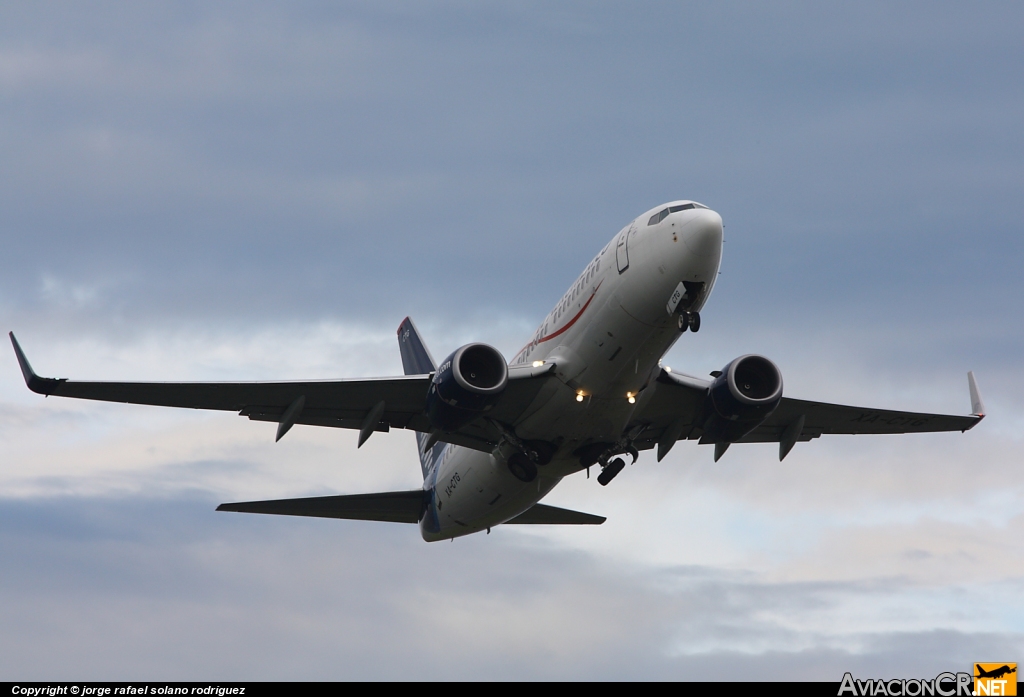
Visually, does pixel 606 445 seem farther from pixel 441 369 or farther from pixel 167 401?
pixel 167 401

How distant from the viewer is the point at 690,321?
2547 centimetres

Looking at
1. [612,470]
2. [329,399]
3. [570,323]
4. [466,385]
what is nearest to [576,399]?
[570,323]

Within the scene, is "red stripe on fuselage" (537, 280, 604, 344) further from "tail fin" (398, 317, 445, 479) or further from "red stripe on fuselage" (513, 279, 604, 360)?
"tail fin" (398, 317, 445, 479)

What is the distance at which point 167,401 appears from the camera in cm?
2800

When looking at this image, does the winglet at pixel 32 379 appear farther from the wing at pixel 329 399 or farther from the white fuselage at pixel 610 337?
the white fuselage at pixel 610 337

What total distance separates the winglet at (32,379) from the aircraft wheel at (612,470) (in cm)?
1429

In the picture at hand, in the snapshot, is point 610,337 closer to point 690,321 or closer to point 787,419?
point 690,321

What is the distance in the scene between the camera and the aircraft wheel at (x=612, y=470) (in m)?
30.2

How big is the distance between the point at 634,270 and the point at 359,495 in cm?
1456

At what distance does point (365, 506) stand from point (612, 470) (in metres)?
9.98

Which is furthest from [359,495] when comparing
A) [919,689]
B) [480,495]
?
[919,689]

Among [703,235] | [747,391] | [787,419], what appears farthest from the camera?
[787,419]

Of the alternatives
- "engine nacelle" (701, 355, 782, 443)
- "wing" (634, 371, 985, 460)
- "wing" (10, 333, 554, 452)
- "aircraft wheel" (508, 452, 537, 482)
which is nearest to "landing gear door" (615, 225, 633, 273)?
"wing" (10, 333, 554, 452)

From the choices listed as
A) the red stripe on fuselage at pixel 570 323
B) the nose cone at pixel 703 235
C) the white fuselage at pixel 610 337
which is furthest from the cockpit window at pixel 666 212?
the red stripe on fuselage at pixel 570 323
